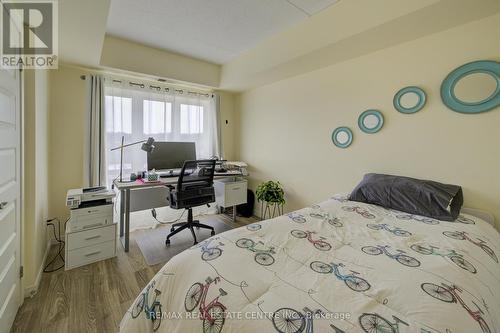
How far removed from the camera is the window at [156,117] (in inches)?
124

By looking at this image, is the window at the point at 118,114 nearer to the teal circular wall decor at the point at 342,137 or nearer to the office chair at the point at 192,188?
the office chair at the point at 192,188

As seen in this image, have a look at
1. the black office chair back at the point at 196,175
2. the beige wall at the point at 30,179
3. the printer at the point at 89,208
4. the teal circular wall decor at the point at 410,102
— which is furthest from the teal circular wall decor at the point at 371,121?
the beige wall at the point at 30,179

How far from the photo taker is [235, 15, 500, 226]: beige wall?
167 centimetres

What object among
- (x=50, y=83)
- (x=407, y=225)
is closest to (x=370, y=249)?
(x=407, y=225)

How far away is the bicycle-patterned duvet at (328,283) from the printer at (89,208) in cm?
159

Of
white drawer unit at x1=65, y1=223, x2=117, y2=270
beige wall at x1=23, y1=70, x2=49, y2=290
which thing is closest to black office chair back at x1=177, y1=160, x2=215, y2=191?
white drawer unit at x1=65, y1=223, x2=117, y2=270

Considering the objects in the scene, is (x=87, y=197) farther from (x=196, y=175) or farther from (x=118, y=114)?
(x=118, y=114)

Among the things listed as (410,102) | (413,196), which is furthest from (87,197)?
(410,102)

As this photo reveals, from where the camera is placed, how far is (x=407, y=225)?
57.7 inches

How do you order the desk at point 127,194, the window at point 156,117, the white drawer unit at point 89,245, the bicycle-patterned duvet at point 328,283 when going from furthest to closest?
the window at point 156,117 < the desk at point 127,194 < the white drawer unit at point 89,245 < the bicycle-patterned duvet at point 328,283

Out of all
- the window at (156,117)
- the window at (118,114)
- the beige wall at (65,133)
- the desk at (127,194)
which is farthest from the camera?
the window at (156,117)

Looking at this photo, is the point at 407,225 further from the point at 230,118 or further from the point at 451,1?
the point at 230,118

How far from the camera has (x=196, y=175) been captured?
2.73 m

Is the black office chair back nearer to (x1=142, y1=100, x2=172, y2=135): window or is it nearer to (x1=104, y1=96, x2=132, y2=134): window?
(x1=142, y1=100, x2=172, y2=135): window
